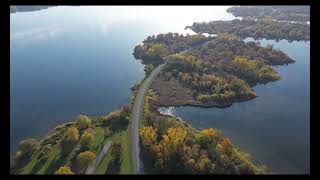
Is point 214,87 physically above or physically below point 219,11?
below

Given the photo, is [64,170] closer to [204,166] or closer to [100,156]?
[100,156]

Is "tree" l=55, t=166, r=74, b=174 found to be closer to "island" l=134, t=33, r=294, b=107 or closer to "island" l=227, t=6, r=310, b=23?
"island" l=134, t=33, r=294, b=107

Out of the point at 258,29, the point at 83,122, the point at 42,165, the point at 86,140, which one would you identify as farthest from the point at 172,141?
the point at 258,29

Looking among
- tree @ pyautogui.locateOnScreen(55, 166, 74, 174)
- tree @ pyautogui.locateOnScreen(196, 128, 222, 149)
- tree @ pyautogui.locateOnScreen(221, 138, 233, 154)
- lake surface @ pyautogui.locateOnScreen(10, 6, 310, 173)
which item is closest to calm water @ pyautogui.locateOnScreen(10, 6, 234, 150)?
lake surface @ pyautogui.locateOnScreen(10, 6, 310, 173)

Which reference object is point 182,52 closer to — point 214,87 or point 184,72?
point 184,72

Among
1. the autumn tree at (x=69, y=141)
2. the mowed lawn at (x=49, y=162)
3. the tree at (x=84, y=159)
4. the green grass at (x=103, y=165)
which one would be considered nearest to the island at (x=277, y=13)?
the autumn tree at (x=69, y=141)
